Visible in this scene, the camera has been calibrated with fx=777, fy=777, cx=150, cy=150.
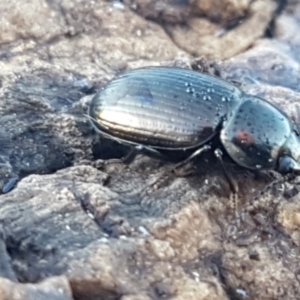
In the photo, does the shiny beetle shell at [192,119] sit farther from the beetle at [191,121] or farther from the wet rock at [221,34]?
the wet rock at [221,34]

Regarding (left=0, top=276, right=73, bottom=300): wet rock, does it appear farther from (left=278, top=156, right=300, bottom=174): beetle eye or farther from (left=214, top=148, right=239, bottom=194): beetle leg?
(left=278, top=156, right=300, bottom=174): beetle eye

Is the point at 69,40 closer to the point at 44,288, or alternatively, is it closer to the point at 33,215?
the point at 33,215

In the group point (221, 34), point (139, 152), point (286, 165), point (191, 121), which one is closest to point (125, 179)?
point (139, 152)

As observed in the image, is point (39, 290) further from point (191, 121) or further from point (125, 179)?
point (191, 121)

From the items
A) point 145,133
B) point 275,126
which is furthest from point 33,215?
point 275,126

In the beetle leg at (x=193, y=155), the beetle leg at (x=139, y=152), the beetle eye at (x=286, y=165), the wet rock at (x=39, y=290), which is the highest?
the wet rock at (x=39, y=290)

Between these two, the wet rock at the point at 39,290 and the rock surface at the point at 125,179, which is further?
→ the rock surface at the point at 125,179

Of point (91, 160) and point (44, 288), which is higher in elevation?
point (44, 288)

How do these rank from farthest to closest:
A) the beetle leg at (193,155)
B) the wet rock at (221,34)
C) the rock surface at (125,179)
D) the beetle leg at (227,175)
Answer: the wet rock at (221,34) < the beetle leg at (193,155) < the beetle leg at (227,175) < the rock surface at (125,179)

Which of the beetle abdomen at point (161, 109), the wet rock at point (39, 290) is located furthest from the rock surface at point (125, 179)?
the beetle abdomen at point (161, 109)
